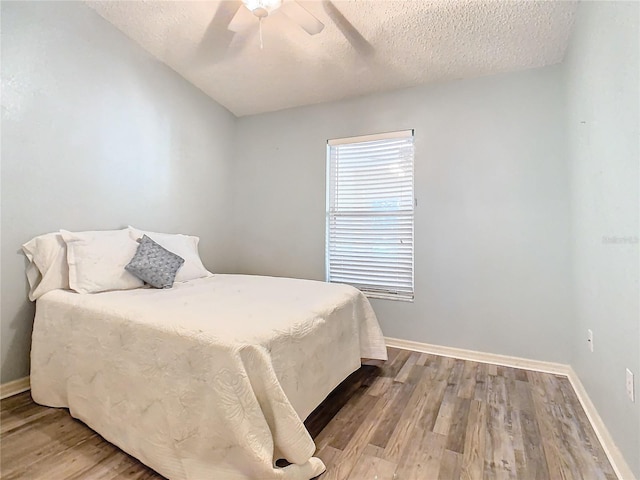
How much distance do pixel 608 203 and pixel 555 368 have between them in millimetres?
1498

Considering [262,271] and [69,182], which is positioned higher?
[69,182]

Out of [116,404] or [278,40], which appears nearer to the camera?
[116,404]

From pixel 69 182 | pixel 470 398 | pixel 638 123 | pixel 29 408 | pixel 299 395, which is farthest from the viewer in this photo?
pixel 69 182

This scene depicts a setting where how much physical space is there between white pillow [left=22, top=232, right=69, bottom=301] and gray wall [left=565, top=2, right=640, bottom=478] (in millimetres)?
3077

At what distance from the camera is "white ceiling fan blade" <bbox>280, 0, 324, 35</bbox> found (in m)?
1.84

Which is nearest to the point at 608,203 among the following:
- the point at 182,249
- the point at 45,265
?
the point at 182,249

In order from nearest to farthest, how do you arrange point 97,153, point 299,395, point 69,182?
point 299,395 → point 69,182 → point 97,153

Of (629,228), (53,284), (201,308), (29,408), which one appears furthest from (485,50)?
(29,408)

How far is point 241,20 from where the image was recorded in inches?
87.7

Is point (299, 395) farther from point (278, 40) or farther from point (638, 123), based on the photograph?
point (278, 40)

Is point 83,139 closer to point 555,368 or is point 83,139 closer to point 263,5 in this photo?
point 263,5

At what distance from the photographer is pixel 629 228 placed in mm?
1296

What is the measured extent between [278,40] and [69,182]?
1949 mm

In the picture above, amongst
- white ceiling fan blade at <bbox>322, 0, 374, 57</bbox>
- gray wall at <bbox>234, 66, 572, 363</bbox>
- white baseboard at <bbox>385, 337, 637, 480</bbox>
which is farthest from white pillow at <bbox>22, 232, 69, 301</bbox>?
white baseboard at <bbox>385, 337, 637, 480</bbox>
